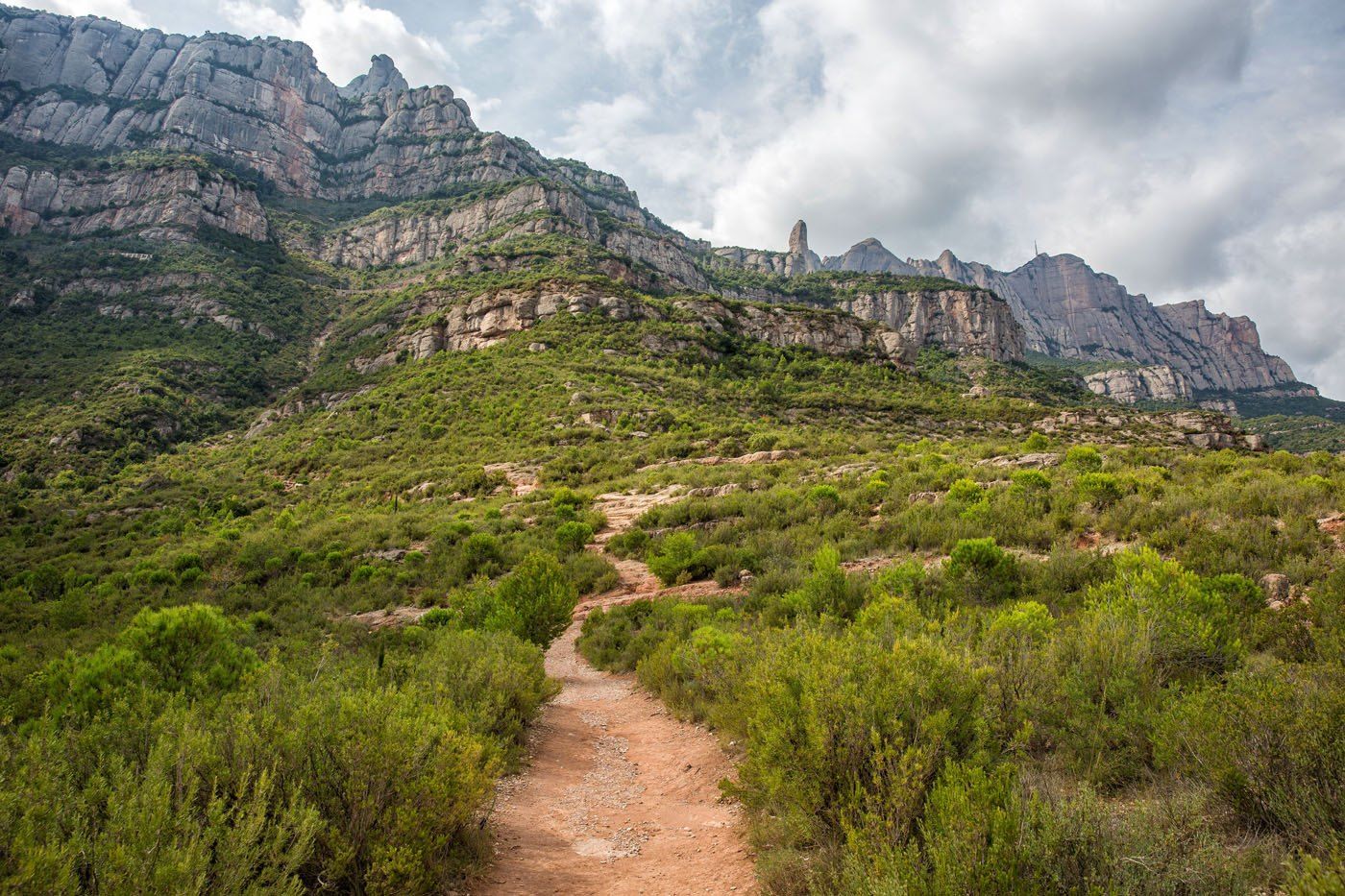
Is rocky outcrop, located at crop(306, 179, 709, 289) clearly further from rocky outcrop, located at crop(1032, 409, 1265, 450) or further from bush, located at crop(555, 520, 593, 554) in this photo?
bush, located at crop(555, 520, 593, 554)

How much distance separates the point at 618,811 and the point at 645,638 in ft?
18.8

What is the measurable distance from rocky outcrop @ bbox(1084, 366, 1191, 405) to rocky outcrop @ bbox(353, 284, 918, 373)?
324 feet

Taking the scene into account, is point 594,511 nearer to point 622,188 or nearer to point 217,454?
point 217,454

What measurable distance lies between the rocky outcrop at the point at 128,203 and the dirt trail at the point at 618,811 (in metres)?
102

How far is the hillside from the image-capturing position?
2.97m

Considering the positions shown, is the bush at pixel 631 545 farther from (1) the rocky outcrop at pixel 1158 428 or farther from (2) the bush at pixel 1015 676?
(1) the rocky outcrop at pixel 1158 428

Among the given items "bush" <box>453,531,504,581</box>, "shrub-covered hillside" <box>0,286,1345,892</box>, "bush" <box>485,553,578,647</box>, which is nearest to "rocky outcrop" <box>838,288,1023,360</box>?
"shrub-covered hillside" <box>0,286,1345,892</box>

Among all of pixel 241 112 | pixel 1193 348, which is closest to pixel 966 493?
pixel 241 112

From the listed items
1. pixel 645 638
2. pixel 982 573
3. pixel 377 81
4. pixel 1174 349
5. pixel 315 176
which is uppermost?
pixel 377 81

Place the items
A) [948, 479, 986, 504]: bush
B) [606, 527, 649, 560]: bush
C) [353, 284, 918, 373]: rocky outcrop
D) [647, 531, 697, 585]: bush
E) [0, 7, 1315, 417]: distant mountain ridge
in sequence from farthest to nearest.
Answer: [0, 7, 1315, 417]: distant mountain ridge → [353, 284, 918, 373]: rocky outcrop → [606, 527, 649, 560]: bush → [647, 531, 697, 585]: bush → [948, 479, 986, 504]: bush

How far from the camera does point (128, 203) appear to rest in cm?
8450

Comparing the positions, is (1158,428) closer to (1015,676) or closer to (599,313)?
(599,313)

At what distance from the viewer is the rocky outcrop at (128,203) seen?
8075 centimetres

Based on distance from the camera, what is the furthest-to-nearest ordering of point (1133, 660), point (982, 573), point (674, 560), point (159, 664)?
1. point (674, 560)
2. point (982, 573)
3. point (159, 664)
4. point (1133, 660)
